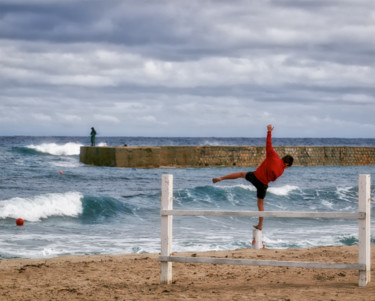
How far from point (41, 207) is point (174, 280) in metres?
10.1

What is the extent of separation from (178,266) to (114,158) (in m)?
27.7

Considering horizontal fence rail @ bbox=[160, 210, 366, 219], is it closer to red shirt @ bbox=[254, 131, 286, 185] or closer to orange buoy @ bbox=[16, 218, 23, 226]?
red shirt @ bbox=[254, 131, 286, 185]

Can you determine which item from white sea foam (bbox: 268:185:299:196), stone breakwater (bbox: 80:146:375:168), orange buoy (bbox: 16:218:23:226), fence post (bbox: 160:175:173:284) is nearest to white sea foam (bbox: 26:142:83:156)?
stone breakwater (bbox: 80:146:375:168)

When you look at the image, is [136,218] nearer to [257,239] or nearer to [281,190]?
[257,239]

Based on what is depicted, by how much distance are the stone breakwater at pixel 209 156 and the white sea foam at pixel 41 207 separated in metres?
17.1

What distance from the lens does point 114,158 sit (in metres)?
35.5

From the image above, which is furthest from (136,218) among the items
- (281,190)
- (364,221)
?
(364,221)

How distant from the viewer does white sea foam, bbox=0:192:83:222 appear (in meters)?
15.3

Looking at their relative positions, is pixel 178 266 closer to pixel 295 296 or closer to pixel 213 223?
pixel 295 296

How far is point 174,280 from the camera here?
707cm

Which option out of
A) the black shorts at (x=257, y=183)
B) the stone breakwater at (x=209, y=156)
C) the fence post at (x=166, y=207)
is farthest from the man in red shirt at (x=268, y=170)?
the stone breakwater at (x=209, y=156)

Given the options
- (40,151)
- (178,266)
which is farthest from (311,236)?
(40,151)

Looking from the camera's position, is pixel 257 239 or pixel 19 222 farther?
pixel 19 222

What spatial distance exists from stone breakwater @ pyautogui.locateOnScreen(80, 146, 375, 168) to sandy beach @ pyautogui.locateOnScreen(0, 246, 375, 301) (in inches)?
1034
